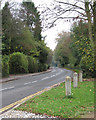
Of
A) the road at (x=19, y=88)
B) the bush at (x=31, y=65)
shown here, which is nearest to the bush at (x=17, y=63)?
the bush at (x=31, y=65)

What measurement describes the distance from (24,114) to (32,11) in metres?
4.10

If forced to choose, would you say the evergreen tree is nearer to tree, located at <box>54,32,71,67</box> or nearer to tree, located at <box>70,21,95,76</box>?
tree, located at <box>70,21,95,76</box>

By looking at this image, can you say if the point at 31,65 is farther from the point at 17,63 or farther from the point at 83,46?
the point at 83,46

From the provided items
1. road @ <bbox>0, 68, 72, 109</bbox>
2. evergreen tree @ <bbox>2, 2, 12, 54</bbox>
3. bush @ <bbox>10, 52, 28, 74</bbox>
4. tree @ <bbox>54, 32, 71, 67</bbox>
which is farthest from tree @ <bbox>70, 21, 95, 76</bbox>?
tree @ <bbox>54, 32, 71, 67</bbox>

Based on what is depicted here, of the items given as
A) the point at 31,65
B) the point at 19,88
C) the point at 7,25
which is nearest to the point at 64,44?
the point at 31,65

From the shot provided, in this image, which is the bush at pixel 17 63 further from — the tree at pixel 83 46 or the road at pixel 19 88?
the tree at pixel 83 46

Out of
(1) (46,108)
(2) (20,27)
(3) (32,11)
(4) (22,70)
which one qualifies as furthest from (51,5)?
(2) (20,27)

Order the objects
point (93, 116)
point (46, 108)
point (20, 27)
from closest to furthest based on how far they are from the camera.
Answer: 1. point (93, 116)
2. point (46, 108)
3. point (20, 27)

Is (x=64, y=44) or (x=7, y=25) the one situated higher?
(x=7, y=25)

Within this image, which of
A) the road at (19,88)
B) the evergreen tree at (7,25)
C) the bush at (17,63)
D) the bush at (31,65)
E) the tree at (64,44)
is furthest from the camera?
the tree at (64,44)

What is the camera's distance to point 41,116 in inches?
197

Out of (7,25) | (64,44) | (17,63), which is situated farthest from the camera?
(64,44)

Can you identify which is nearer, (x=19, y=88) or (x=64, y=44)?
(x=19, y=88)

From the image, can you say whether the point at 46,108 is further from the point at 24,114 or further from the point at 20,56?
the point at 20,56
